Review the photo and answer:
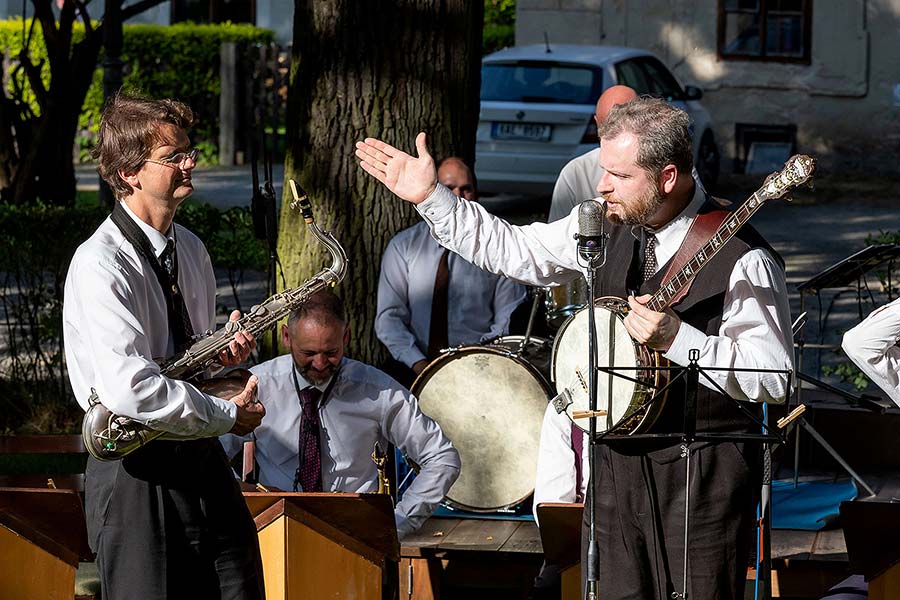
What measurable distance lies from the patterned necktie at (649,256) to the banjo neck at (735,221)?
113 mm

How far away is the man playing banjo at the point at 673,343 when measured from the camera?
3814mm

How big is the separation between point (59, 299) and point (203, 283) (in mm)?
3787

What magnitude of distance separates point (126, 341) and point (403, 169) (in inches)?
37.2

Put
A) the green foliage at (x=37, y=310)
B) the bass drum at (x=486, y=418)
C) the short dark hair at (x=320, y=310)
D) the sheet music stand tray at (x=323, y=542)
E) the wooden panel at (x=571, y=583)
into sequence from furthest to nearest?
the green foliage at (x=37, y=310) → the bass drum at (x=486, y=418) → the short dark hair at (x=320, y=310) → the wooden panel at (x=571, y=583) → the sheet music stand tray at (x=323, y=542)

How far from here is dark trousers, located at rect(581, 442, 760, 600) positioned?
155 inches

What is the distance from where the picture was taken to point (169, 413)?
3639 mm

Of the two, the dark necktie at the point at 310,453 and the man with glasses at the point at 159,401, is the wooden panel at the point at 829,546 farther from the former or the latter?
the man with glasses at the point at 159,401

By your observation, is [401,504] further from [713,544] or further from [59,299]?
[59,299]

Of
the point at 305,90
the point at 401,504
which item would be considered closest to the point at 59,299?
the point at 305,90

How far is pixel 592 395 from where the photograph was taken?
384 centimetres

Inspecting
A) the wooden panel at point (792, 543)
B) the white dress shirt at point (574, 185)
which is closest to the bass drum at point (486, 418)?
the wooden panel at point (792, 543)

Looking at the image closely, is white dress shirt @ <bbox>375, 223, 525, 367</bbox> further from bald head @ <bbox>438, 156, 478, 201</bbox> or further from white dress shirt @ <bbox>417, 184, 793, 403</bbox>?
white dress shirt @ <bbox>417, 184, 793, 403</bbox>

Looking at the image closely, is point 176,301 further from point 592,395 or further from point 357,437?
point 357,437

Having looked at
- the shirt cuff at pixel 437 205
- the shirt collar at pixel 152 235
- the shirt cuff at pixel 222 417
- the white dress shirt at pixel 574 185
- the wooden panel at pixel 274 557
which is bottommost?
the wooden panel at pixel 274 557
